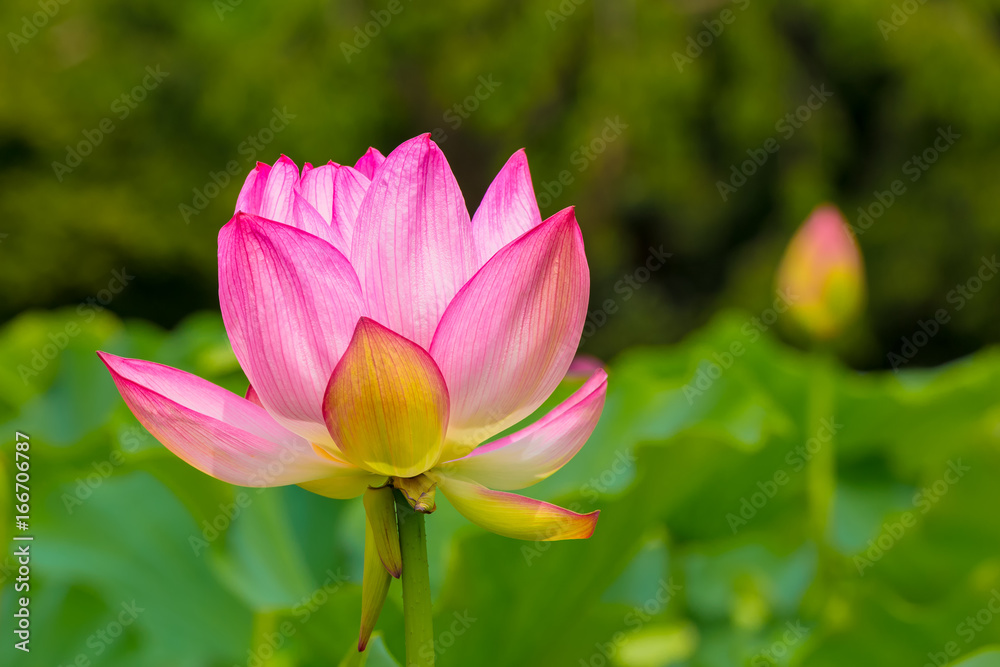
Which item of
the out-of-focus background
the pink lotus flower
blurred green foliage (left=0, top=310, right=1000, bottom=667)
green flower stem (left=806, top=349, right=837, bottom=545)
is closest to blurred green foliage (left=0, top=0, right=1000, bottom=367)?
the out-of-focus background

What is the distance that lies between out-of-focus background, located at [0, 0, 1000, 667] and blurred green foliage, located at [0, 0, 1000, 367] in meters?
0.01

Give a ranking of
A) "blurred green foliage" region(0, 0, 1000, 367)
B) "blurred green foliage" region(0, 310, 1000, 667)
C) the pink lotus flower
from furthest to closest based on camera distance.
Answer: "blurred green foliage" region(0, 0, 1000, 367) → "blurred green foliage" region(0, 310, 1000, 667) → the pink lotus flower

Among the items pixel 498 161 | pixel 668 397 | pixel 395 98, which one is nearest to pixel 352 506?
pixel 668 397

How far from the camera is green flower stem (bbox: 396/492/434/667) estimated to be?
25 cm

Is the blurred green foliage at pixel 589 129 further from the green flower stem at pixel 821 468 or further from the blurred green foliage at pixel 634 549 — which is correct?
the green flower stem at pixel 821 468

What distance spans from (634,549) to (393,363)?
415mm

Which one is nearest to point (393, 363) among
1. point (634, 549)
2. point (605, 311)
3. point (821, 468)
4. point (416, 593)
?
point (416, 593)

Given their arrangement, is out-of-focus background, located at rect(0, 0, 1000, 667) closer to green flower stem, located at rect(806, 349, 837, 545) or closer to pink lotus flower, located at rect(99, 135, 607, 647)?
green flower stem, located at rect(806, 349, 837, 545)

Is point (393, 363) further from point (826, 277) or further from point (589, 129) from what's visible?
point (589, 129)

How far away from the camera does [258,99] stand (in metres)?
3.48

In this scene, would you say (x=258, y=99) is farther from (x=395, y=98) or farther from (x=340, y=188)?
(x=340, y=188)

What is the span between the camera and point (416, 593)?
0.25m

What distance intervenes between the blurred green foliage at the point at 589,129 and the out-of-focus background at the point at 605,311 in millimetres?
13

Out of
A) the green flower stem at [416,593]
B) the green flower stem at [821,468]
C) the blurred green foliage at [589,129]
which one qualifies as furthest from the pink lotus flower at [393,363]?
the blurred green foliage at [589,129]
